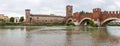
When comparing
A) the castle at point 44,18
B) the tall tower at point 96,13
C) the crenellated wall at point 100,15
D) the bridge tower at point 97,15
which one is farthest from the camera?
the castle at point 44,18

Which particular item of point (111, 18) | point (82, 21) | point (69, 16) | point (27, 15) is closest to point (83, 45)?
point (111, 18)

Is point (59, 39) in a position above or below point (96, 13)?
below

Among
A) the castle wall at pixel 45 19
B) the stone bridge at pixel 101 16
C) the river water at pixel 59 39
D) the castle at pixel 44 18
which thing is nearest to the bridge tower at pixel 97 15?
the stone bridge at pixel 101 16

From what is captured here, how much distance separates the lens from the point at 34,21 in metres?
90.2

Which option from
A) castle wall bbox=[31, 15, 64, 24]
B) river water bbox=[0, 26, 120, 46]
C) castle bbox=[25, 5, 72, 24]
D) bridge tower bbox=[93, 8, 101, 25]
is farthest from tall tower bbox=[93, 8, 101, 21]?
castle wall bbox=[31, 15, 64, 24]

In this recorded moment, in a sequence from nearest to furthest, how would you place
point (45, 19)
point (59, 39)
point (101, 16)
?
point (59, 39), point (101, 16), point (45, 19)

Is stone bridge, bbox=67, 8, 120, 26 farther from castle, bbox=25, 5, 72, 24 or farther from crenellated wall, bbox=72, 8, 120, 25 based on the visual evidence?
castle, bbox=25, 5, 72, 24

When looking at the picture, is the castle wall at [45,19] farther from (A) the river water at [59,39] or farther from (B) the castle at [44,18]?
(A) the river water at [59,39]

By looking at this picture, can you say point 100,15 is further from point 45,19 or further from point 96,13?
point 45,19

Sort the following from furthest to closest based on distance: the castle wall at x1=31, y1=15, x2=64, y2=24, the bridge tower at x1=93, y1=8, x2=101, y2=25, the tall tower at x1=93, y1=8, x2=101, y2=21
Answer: the castle wall at x1=31, y1=15, x2=64, y2=24 → the tall tower at x1=93, y1=8, x2=101, y2=21 → the bridge tower at x1=93, y1=8, x2=101, y2=25

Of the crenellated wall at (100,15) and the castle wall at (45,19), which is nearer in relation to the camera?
the crenellated wall at (100,15)

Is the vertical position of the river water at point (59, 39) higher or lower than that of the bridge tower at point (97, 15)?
lower

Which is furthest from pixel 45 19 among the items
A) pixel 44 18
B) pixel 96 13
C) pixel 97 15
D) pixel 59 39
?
pixel 59 39

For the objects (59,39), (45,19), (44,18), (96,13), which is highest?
(96,13)
